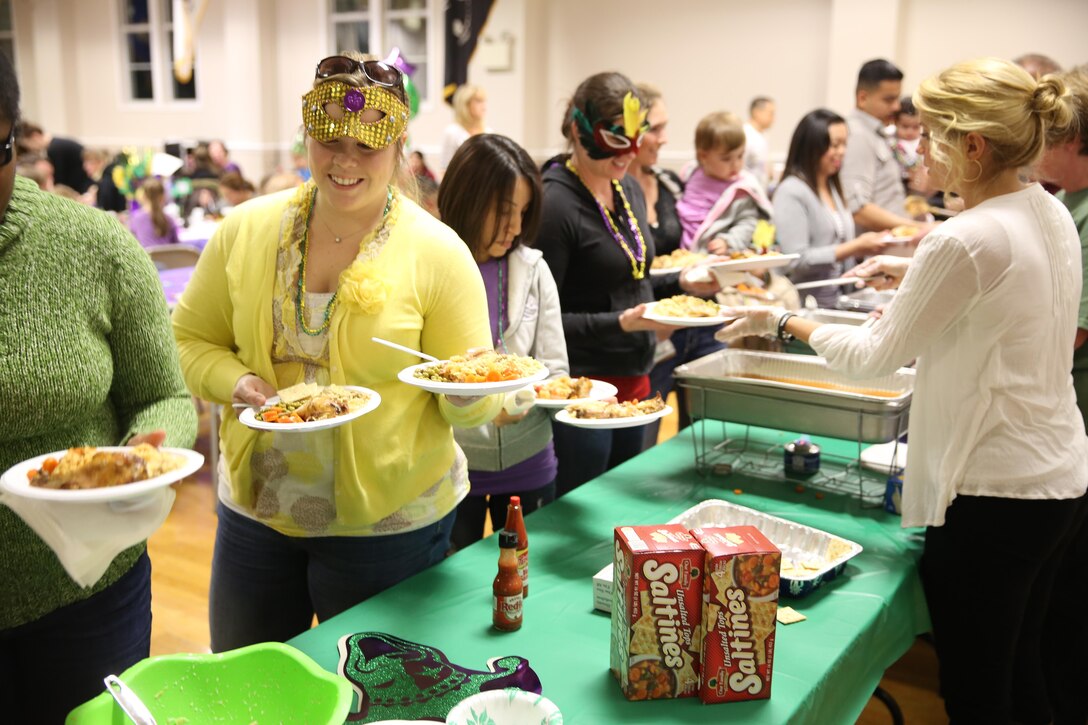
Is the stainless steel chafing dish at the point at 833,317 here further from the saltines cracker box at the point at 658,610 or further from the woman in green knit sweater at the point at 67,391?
the woman in green knit sweater at the point at 67,391

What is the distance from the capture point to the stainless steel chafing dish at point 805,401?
1.91 metres

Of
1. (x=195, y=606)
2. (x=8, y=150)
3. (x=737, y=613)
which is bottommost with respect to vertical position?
(x=195, y=606)

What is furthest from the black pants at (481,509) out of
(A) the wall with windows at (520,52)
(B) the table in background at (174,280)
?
(A) the wall with windows at (520,52)

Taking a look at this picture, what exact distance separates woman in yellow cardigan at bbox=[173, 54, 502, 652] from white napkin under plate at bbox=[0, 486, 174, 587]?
44 centimetres

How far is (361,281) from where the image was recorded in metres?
1.40

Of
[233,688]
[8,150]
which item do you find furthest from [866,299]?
[8,150]

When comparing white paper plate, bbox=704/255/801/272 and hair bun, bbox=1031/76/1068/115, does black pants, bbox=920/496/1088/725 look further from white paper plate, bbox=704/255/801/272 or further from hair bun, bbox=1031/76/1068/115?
white paper plate, bbox=704/255/801/272

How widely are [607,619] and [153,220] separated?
14.6 ft

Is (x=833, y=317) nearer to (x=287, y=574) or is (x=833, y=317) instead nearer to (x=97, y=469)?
(x=287, y=574)

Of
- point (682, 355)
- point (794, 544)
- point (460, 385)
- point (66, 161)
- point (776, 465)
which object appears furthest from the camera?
point (66, 161)

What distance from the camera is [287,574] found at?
1520 mm

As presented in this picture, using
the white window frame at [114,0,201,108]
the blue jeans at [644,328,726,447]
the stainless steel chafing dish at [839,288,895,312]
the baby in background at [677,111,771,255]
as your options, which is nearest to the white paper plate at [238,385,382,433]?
the blue jeans at [644,328,726,447]

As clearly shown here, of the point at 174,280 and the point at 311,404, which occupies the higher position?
the point at 311,404

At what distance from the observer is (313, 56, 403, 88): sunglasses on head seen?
142cm
